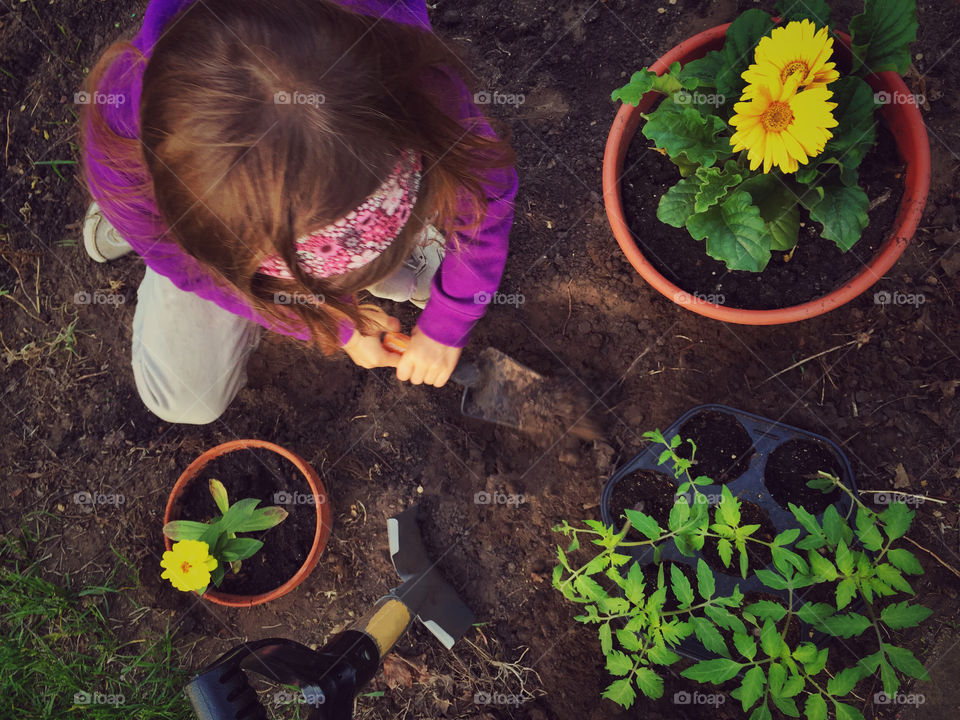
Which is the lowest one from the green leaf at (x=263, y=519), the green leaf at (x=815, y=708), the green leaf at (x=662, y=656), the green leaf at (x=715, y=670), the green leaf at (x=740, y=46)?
the green leaf at (x=263, y=519)

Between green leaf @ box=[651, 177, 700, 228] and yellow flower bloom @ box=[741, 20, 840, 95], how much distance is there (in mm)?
293

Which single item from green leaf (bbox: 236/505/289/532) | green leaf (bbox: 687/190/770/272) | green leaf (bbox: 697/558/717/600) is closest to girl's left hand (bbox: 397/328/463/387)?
green leaf (bbox: 236/505/289/532)

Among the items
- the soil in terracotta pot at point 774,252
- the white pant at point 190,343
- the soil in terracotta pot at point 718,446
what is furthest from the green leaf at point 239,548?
the soil in terracotta pot at point 774,252

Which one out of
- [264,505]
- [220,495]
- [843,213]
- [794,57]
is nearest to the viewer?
[794,57]

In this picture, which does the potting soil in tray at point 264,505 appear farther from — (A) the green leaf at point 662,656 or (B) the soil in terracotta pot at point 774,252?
(B) the soil in terracotta pot at point 774,252

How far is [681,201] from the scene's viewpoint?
5.15 ft

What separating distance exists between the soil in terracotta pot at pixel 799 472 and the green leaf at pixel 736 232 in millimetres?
624

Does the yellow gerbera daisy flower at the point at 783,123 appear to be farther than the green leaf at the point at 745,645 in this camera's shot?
No

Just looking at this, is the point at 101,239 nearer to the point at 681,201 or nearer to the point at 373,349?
the point at 373,349

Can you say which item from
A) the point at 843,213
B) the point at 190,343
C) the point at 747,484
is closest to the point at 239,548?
the point at 190,343

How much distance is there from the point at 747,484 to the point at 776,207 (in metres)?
0.76

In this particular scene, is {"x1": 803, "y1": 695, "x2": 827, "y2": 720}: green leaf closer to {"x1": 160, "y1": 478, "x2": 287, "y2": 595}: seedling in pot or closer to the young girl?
the young girl

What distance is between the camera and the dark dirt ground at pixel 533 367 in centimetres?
185

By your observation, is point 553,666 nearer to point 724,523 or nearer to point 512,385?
point 724,523
